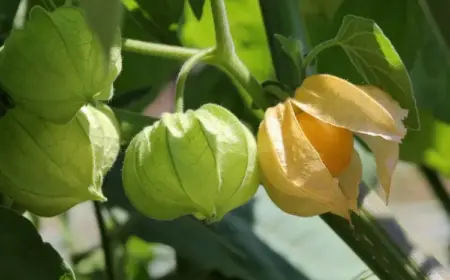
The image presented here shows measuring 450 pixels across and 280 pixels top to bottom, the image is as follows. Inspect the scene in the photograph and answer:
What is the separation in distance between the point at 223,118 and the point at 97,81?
6 centimetres

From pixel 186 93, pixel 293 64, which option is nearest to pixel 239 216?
pixel 186 93

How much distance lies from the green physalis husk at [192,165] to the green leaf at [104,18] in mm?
123

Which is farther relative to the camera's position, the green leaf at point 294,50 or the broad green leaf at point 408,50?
the broad green leaf at point 408,50

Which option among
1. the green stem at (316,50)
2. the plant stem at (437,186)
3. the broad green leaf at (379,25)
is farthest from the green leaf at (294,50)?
the plant stem at (437,186)

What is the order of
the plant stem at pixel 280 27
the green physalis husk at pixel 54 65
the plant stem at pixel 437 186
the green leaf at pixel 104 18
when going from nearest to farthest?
the green leaf at pixel 104 18, the green physalis husk at pixel 54 65, the plant stem at pixel 280 27, the plant stem at pixel 437 186

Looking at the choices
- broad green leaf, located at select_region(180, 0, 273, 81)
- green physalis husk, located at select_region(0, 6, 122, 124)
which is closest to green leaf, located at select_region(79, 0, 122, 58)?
green physalis husk, located at select_region(0, 6, 122, 124)

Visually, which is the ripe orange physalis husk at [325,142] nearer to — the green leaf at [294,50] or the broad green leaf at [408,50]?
the green leaf at [294,50]

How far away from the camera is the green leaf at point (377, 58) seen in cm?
37

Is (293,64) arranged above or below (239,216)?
above

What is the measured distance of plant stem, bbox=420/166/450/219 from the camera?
0.64 meters

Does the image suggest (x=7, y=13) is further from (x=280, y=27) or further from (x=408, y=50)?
(x=408, y=50)

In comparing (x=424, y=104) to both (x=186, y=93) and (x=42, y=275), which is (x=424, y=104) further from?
(x=42, y=275)

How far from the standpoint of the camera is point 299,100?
14.3 inches

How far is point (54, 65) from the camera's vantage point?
12.7 inches
